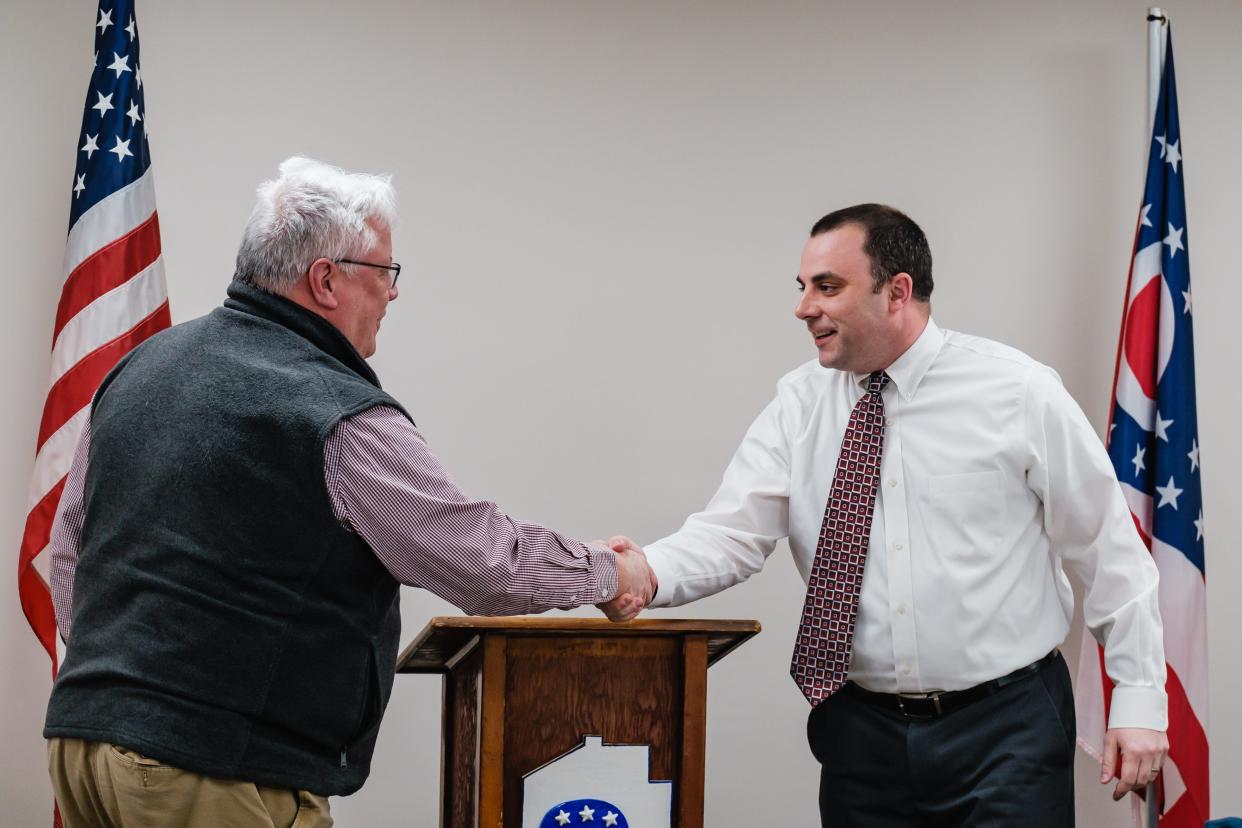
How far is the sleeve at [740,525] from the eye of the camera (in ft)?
8.58

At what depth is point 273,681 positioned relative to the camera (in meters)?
1.82

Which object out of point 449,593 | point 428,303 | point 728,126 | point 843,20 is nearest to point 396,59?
point 428,303

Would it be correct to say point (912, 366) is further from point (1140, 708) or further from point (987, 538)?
point (1140, 708)

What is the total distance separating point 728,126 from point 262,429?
2307 mm

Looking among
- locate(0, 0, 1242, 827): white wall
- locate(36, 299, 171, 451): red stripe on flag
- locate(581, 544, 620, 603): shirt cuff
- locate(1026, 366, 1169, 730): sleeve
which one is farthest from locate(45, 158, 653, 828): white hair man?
locate(0, 0, 1242, 827): white wall

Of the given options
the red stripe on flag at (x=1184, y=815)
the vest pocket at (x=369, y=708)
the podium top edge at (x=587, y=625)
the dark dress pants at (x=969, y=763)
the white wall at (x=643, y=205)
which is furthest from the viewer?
the white wall at (x=643, y=205)

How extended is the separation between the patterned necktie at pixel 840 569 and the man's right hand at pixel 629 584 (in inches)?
11.9

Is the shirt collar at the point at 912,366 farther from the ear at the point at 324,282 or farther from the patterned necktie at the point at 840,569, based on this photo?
the ear at the point at 324,282

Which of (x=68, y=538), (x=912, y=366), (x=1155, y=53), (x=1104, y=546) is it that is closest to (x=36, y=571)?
(x=68, y=538)

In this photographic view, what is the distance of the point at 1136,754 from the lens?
229 centimetres

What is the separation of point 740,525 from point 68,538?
4.20 feet

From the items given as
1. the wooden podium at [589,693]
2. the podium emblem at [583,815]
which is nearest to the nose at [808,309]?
the wooden podium at [589,693]

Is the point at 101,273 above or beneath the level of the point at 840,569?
above

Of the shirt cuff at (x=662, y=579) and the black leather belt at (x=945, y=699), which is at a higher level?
the shirt cuff at (x=662, y=579)
